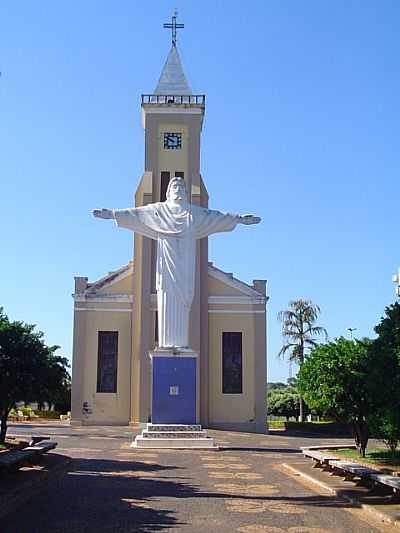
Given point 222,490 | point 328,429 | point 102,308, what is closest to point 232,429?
point 328,429

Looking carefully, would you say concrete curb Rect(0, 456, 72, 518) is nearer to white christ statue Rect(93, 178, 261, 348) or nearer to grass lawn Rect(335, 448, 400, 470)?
grass lawn Rect(335, 448, 400, 470)

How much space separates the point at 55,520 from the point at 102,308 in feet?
94.1

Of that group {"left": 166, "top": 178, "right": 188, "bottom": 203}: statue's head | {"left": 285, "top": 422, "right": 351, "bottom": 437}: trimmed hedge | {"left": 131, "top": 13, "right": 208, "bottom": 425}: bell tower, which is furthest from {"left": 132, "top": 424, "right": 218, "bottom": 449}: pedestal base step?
{"left": 285, "top": 422, "right": 351, "bottom": 437}: trimmed hedge

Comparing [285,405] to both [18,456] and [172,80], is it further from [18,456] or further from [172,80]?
[18,456]

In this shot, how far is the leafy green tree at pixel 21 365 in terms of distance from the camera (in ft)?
54.9

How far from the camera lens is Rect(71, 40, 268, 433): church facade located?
1428 inches

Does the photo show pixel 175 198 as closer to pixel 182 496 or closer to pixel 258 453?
pixel 258 453

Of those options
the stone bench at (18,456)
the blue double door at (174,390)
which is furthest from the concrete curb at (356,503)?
the blue double door at (174,390)

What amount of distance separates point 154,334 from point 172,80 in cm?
1503

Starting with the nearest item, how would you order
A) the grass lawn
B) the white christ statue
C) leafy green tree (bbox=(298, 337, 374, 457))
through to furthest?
the grass lawn, leafy green tree (bbox=(298, 337, 374, 457)), the white christ statue

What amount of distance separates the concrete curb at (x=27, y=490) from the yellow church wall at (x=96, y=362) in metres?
21.5

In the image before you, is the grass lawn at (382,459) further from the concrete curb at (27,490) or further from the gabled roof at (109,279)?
the gabled roof at (109,279)

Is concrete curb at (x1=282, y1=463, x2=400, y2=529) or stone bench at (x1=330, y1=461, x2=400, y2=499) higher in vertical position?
stone bench at (x1=330, y1=461, x2=400, y2=499)

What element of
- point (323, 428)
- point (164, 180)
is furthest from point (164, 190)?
point (323, 428)
